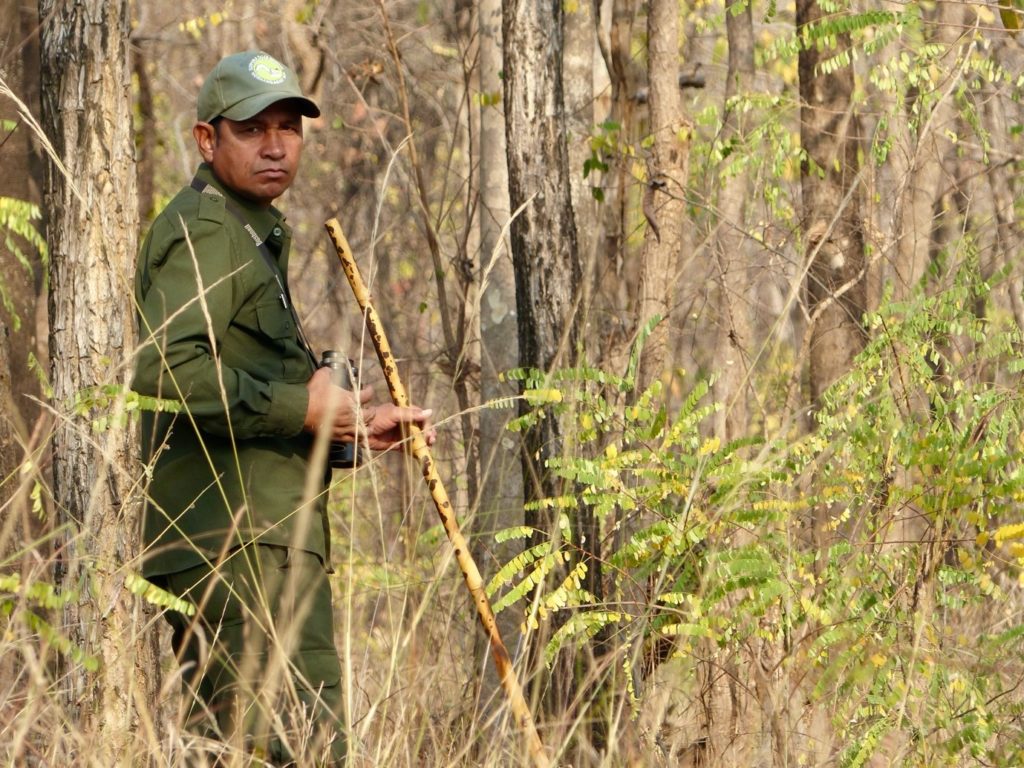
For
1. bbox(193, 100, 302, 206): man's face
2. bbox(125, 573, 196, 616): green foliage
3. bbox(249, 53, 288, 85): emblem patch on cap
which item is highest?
bbox(249, 53, 288, 85): emblem patch on cap

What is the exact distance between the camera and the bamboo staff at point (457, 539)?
303cm

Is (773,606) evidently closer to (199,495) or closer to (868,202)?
(199,495)

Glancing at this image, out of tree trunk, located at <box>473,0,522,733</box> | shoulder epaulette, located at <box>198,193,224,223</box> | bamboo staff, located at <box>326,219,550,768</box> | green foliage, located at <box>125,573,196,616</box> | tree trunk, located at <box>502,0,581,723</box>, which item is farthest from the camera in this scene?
tree trunk, located at <box>473,0,522,733</box>

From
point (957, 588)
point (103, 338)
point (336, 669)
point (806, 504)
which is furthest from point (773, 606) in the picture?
point (103, 338)

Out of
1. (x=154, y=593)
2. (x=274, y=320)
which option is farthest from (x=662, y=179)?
(x=154, y=593)

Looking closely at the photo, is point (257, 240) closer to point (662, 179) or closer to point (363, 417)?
point (363, 417)

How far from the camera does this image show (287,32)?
9.72 metres

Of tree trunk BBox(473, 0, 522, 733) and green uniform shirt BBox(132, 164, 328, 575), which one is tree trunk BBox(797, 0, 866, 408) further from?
green uniform shirt BBox(132, 164, 328, 575)

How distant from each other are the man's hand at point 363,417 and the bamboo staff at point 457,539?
0.09 ft

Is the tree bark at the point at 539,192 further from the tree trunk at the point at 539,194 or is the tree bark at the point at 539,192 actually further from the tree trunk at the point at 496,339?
the tree trunk at the point at 496,339

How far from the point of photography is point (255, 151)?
3516 mm

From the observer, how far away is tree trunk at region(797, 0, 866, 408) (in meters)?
6.50

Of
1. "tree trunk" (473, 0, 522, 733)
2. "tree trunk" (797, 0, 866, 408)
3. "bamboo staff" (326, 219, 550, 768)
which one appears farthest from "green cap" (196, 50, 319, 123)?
"tree trunk" (797, 0, 866, 408)

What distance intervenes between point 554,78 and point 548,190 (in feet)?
1.27
